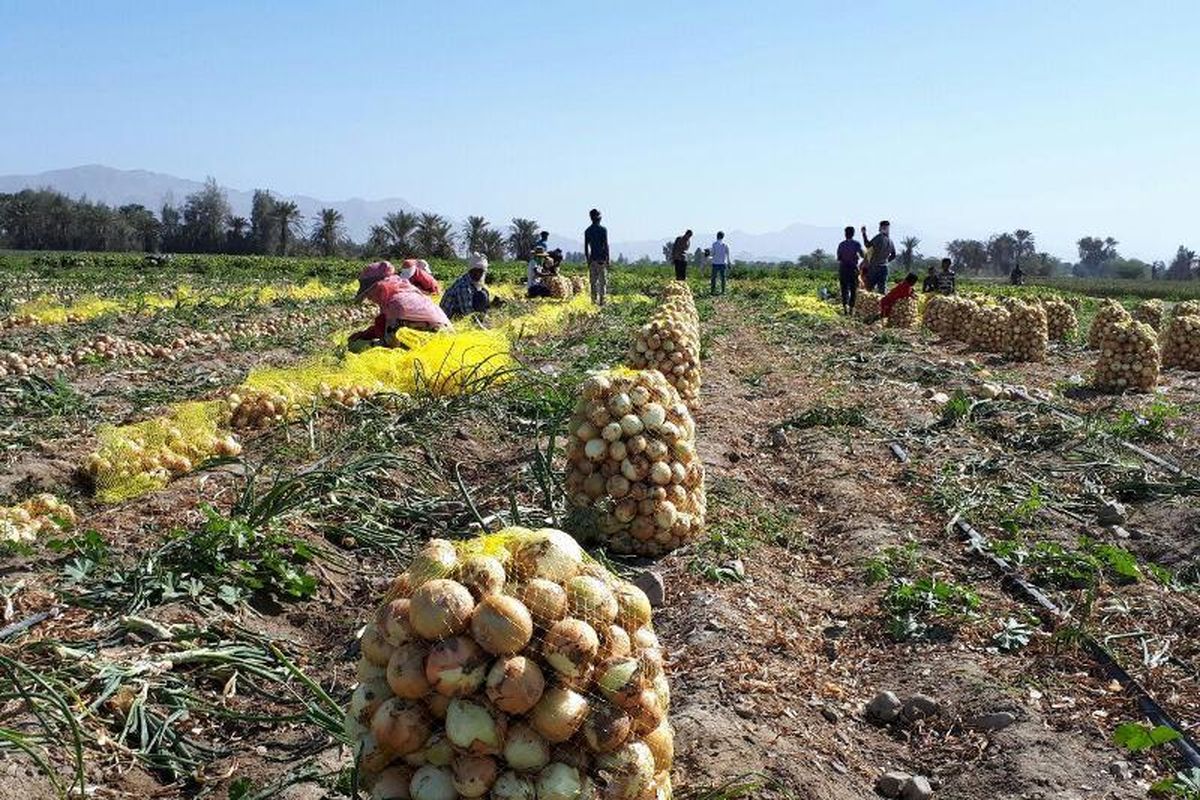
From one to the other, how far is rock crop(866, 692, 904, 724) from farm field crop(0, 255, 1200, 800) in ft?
0.06

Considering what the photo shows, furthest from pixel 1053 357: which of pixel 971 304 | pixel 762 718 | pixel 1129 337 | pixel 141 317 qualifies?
pixel 141 317

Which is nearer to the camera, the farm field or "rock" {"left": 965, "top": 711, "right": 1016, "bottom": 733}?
the farm field

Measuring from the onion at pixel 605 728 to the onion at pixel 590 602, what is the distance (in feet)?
0.59

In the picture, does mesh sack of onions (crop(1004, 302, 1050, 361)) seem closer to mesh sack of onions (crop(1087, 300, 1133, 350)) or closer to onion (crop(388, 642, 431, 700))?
mesh sack of onions (crop(1087, 300, 1133, 350))

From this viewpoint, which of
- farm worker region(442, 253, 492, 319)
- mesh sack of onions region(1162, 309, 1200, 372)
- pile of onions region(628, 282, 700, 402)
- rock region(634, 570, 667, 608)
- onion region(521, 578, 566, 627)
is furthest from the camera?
farm worker region(442, 253, 492, 319)

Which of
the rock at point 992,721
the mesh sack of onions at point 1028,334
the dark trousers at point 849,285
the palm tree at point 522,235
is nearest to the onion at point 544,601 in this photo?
the rock at point 992,721

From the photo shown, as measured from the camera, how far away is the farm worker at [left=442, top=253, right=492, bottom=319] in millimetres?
11977

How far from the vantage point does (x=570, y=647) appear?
1946 mm

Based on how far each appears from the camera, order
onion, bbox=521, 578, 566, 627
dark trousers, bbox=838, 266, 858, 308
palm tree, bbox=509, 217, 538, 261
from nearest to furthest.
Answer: onion, bbox=521, 578, 566, 627 → dark trousers, bbox=838, 266, 858, 308 → palm tree, bbox=509, 217, 538, 261

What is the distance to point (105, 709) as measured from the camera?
9.15 ft

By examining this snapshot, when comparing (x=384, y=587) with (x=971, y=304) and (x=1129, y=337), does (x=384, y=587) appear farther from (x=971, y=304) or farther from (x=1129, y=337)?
(x=971, y=304)

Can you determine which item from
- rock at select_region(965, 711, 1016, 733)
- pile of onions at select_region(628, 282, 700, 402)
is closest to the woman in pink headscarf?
pile of onions at select_region(628, 282, 700, 402)

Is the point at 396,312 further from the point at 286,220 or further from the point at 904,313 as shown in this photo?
the point at 286,220

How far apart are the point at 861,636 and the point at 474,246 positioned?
53.9m
